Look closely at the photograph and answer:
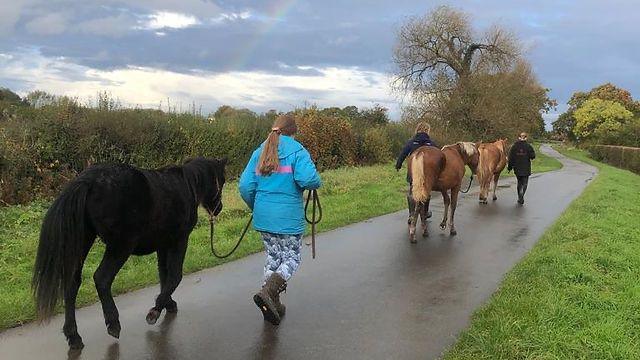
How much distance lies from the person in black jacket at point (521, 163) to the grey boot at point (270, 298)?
1133cm

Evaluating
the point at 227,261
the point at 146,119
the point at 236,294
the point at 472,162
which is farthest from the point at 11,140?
the point at 472,162

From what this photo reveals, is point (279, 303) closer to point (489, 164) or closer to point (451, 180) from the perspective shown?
point (451, 180)

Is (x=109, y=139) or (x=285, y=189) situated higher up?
(x=285, y=189)

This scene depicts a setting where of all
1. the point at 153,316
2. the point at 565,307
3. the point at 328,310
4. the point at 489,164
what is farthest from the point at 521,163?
the point at 153,316

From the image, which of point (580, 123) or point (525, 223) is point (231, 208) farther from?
point (580, 123)

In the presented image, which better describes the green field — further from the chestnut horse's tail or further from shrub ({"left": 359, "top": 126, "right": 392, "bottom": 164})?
shrub ({"left": 359, "top": 126, "right": 392, "bottom": 164})

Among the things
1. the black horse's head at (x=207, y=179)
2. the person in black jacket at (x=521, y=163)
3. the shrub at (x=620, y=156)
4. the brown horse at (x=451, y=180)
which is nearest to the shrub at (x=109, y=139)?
the black horse's head at (x=207, y=179)

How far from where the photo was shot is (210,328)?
4.89 m

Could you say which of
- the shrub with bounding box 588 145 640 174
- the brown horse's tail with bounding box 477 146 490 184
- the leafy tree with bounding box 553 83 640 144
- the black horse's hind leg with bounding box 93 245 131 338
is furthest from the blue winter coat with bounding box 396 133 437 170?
the leafy tree with bounding box 553 83 640 144

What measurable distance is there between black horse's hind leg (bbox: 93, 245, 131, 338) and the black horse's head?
3.84ft

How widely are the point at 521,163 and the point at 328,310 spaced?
37.3 feet

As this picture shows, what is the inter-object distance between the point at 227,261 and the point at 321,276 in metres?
1.41

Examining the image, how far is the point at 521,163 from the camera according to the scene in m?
15.2

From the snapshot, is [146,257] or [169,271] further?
[146,257]
